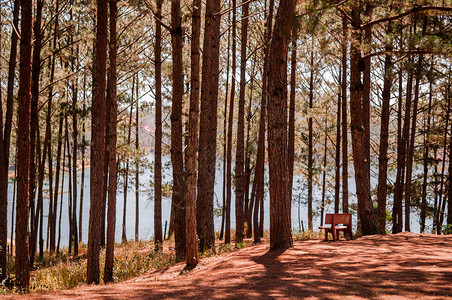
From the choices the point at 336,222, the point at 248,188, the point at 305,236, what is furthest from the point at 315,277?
the point at 248,188

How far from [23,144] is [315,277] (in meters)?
6.06

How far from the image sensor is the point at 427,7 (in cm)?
844

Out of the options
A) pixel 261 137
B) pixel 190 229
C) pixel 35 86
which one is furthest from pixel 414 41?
pixel 35 86

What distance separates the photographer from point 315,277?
578cm

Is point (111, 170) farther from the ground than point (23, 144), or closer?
closer

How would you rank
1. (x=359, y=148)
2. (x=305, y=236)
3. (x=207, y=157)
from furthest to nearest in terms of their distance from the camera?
(x=305, y=236) → (x=359, y=148) → (x=207, y=157)

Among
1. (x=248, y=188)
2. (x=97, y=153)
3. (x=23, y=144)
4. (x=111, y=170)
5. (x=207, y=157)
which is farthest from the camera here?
(x=248, y=188)

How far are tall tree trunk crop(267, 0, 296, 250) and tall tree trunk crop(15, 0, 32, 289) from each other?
488 centimetres

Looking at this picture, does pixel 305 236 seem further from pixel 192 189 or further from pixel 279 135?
pixel 192 189

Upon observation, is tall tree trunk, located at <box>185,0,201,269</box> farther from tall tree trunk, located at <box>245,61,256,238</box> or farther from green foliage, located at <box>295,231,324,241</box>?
tall tree trunk, located at <box>245,61,256,238</box>

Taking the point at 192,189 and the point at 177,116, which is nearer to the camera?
the point at 192,189

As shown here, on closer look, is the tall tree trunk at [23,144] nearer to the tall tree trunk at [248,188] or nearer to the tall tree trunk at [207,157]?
the tall tree trunk at [207,157]

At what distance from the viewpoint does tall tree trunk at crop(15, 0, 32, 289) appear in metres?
7.95

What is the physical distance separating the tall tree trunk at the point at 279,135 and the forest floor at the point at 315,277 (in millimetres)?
448
